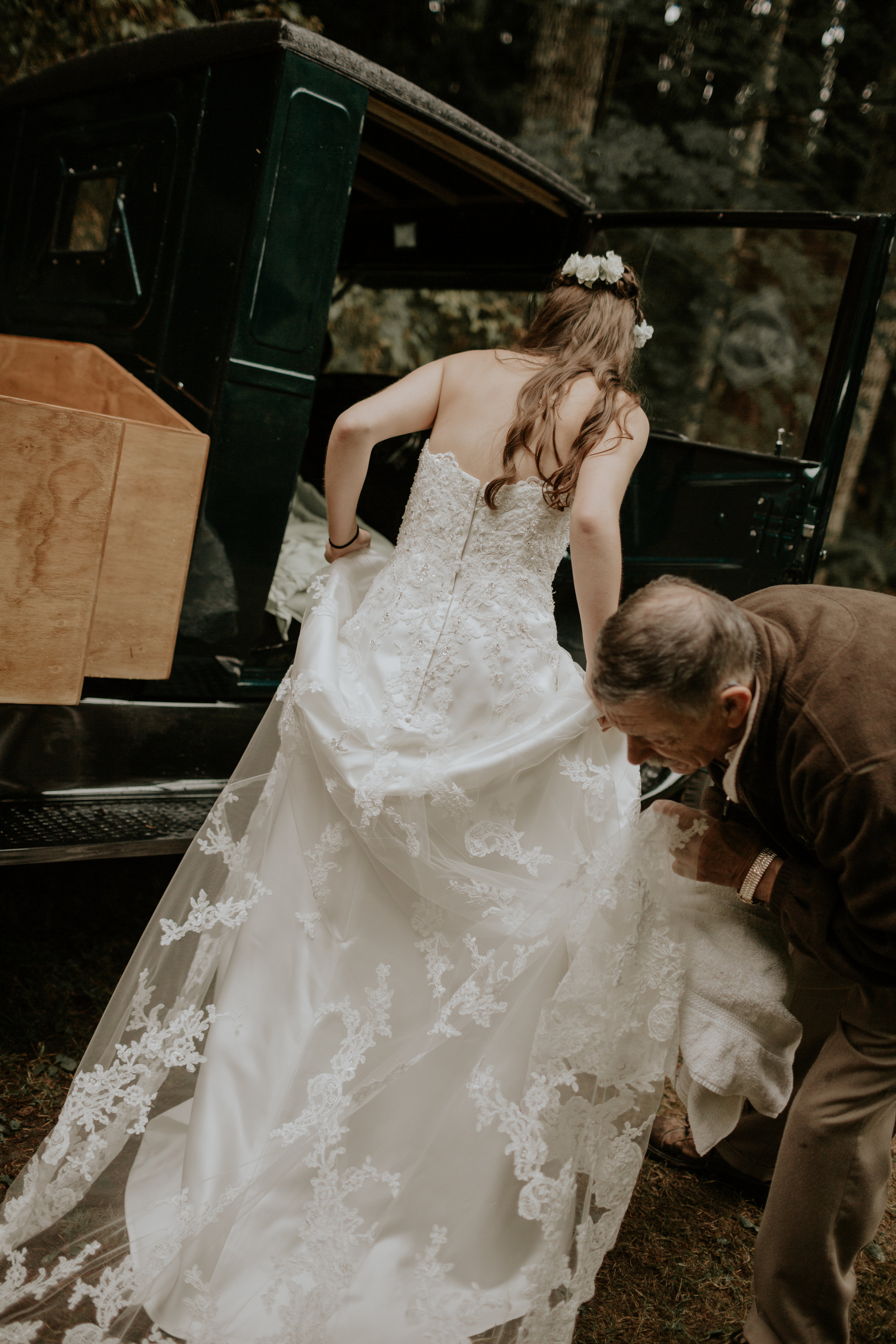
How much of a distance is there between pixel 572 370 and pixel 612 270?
329mm

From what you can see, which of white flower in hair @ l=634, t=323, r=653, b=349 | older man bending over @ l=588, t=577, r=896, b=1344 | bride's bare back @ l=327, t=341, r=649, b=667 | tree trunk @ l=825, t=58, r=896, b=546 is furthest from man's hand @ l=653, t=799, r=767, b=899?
tree trunk @ l=825, t=58, r=896, b=546

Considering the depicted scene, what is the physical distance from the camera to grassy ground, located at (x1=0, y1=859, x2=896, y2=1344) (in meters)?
2.08

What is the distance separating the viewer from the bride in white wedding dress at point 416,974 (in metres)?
1.73

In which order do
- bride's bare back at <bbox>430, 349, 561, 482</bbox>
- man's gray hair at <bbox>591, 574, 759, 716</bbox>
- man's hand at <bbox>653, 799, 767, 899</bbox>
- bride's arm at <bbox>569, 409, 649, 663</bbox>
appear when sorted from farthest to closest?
bride's bare back at <bbox>430, 349, 561, 482</bbox>, bride's arm at <bbox>569, 409, 649, 663</bbox>, man's hand at <bbox>653, 799, 767, 899</bbox>, man's gray hair at <bbox>591, 574, 759, 716</bbox>

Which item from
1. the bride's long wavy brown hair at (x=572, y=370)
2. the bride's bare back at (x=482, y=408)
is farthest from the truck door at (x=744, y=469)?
the bride's bare back at (x=482, y=408)

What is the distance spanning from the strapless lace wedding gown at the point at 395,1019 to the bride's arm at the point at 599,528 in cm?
17

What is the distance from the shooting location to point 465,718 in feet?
7.07

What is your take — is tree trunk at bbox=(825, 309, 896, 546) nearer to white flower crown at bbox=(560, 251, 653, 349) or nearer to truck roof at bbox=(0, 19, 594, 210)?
truck roof at bbox=(0, 19, 594, 210)

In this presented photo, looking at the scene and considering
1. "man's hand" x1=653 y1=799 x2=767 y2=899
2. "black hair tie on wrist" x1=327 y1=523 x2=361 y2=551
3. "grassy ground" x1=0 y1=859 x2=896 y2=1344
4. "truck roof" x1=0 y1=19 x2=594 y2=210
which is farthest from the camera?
"truck roof" x1=0 y1=19 x2=594 y2=210

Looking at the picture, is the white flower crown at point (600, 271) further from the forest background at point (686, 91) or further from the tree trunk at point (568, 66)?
the tree trunk at point (568, 66)

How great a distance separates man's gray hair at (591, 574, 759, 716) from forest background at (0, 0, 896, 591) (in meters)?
6.30

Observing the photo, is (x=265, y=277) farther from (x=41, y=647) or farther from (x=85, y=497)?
(x=41, y=647)

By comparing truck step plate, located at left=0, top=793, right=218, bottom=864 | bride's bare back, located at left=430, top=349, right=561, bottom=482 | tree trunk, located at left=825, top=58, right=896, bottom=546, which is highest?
tree trunk, located at left=825, top=58, right=896, bottom=546

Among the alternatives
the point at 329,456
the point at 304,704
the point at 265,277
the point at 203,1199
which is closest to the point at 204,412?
the point at 265,277
